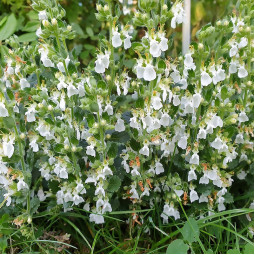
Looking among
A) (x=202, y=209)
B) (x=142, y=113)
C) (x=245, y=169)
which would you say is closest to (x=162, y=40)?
(x=142, y=113)

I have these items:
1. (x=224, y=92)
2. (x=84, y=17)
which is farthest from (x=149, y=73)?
(x=84, y=17)

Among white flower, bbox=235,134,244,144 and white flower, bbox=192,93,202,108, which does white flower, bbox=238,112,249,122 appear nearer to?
white flower, bbox=235,134,244,144

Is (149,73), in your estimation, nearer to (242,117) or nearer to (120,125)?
(120,125)

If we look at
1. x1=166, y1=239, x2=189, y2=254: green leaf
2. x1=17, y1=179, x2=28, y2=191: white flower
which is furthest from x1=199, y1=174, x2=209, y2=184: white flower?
x1=17, y1=179, x2=28, y2=191: white flower

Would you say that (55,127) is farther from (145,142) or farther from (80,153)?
(145,142)

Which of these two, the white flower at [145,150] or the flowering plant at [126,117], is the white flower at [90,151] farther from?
the white flower at [145,150]
